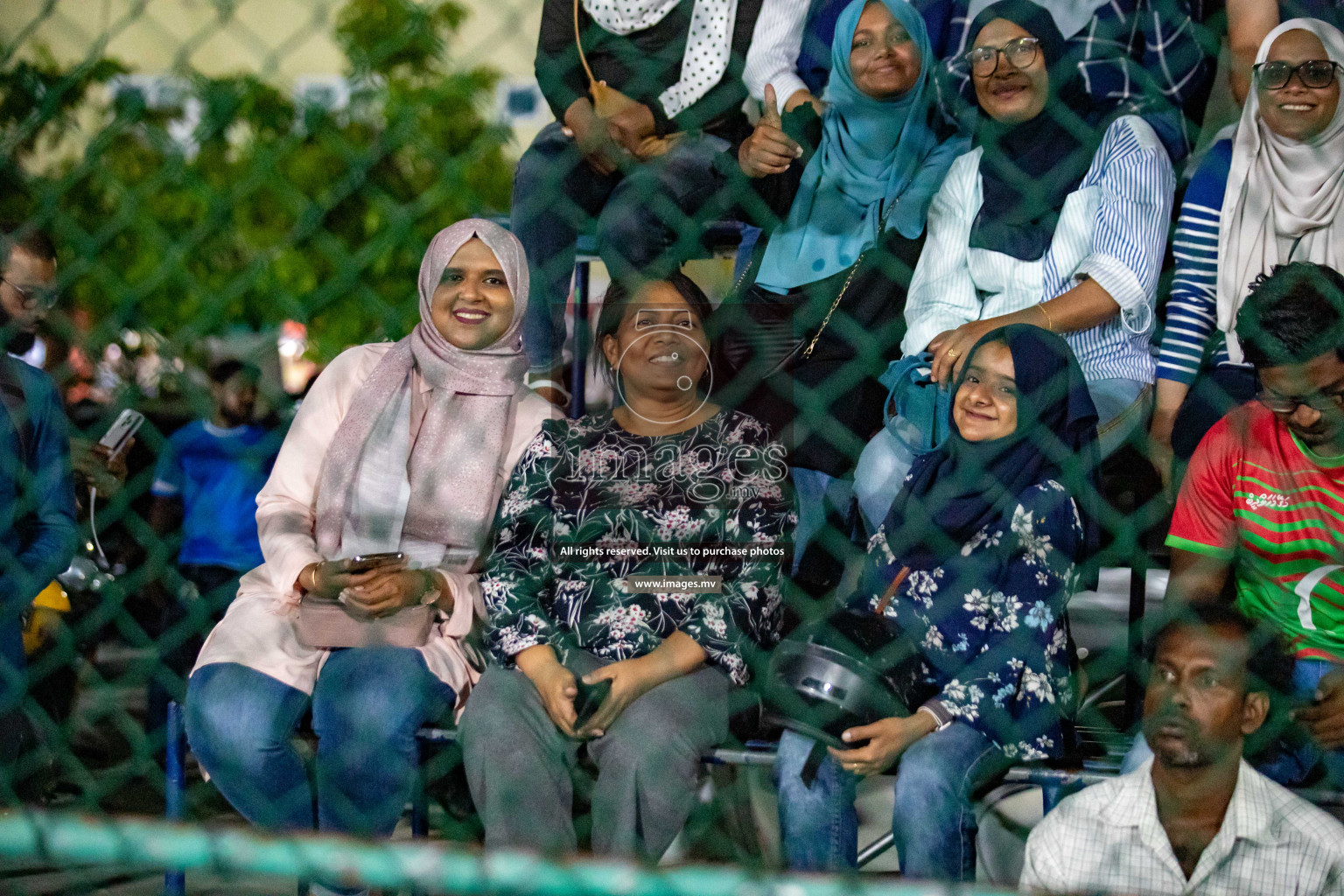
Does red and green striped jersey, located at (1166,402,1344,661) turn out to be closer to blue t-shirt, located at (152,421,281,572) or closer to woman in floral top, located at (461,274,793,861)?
woman in floral top, located at (461,274,793,861)

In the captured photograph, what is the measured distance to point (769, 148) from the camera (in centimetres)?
209

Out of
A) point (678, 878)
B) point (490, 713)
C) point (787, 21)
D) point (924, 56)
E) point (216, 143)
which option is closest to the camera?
point (678, 878)

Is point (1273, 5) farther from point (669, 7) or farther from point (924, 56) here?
point (669, 7)

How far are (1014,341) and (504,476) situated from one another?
2.87 feet

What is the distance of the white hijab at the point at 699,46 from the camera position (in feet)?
7.32

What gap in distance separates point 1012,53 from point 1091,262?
407 millimetres

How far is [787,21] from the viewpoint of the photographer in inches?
93.0

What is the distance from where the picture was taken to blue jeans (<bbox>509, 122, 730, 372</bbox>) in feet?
6.94

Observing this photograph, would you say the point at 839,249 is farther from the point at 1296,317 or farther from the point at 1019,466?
the point at 1296,317

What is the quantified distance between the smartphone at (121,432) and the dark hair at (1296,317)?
1954mm

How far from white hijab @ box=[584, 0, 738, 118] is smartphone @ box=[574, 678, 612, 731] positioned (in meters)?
1.11

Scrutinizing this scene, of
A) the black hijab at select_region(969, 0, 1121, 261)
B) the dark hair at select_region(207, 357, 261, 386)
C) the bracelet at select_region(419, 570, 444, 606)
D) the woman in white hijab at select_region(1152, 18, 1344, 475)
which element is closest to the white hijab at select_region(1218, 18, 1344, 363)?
the woman in white hijab at select_region(1152, 18, 1344, 475)

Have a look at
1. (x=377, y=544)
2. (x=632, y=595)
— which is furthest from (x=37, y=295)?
(x=632, y=595)

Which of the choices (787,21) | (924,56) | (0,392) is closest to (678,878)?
(0,392)
